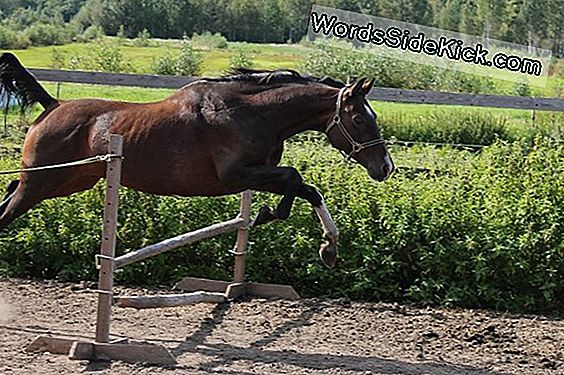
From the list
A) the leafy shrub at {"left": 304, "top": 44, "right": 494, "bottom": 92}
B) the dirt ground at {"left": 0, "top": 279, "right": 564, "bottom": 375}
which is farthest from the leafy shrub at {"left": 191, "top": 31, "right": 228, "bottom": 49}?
the dirt ground at {"left": 0, "top": 279, "right": 564, "bottom": 375}

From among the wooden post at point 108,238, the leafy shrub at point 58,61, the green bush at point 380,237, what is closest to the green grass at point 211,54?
the leafy shrub at point 58,61

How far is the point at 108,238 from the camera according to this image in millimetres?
5273

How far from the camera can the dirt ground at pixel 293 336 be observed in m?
5.31

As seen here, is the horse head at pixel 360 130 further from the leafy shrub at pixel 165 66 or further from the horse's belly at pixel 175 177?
the leafy shrub at pixel 165 66

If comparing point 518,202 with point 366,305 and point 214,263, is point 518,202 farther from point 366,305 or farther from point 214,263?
point 214,263

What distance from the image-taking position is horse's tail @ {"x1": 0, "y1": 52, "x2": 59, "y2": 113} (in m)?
6.28

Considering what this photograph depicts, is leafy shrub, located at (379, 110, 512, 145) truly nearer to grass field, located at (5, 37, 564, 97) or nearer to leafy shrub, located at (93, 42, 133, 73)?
grass field, located at (5, 37, 564, 97)

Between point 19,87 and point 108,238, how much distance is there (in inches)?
68.2

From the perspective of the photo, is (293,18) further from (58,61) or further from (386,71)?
(386,71)

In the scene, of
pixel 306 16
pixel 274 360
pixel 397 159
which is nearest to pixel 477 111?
pixel 397 159

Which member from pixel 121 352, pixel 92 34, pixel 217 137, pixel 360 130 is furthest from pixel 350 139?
pixel 92 34

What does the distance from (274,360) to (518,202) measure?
2.82 m

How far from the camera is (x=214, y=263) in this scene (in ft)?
25.6

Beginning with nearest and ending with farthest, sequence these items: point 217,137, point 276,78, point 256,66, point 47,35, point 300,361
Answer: point 300,361, point 217,137, point 276,78, point 256,66, point 47,35
